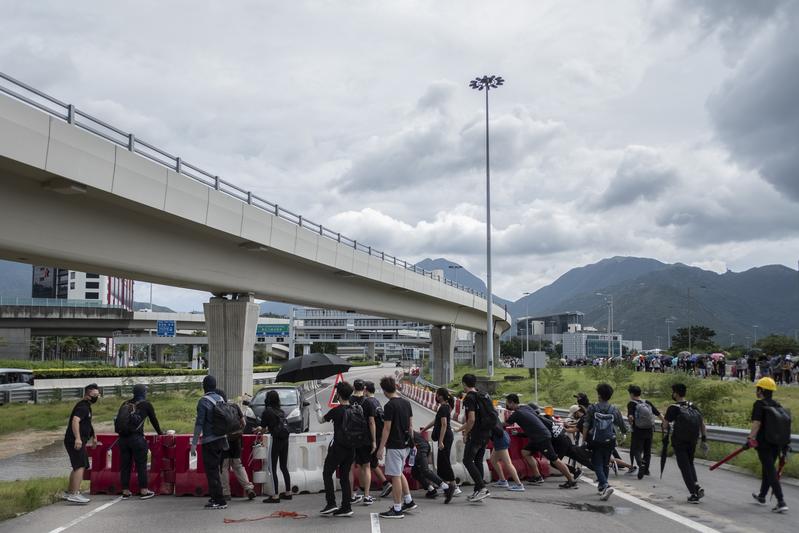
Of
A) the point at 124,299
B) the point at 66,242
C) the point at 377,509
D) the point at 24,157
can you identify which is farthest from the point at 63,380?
the point at 124,299

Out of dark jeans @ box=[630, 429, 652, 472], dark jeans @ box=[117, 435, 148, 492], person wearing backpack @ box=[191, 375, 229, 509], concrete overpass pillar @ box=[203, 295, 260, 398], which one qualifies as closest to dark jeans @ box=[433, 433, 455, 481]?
person wearing backpack @ box=[191, 375, 229, 509]

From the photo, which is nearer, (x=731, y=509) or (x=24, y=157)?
(x=731, y=509)

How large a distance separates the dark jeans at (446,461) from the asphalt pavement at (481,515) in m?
0.37

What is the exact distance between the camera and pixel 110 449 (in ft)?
34.4

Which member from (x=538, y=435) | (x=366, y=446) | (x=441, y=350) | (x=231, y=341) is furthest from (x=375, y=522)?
(x=441, y=350)

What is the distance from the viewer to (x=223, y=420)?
9102 millimetres

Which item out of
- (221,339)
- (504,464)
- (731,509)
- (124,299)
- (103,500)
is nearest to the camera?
(731,509)

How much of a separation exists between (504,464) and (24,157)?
1218 cm

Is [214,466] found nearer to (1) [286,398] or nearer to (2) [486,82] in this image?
(1) [286,398]

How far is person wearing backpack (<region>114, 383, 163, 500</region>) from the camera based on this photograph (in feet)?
31.5

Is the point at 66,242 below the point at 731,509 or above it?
above

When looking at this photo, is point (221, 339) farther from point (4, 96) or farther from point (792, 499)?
point (792, 499)

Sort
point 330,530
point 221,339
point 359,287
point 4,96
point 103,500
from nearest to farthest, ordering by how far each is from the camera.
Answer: point 330,530 → point 103,500 → point 4,96 → point 221,339 → point 359,287

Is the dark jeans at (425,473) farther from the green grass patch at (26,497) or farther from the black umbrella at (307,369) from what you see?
the black umbrella at (307,369)
